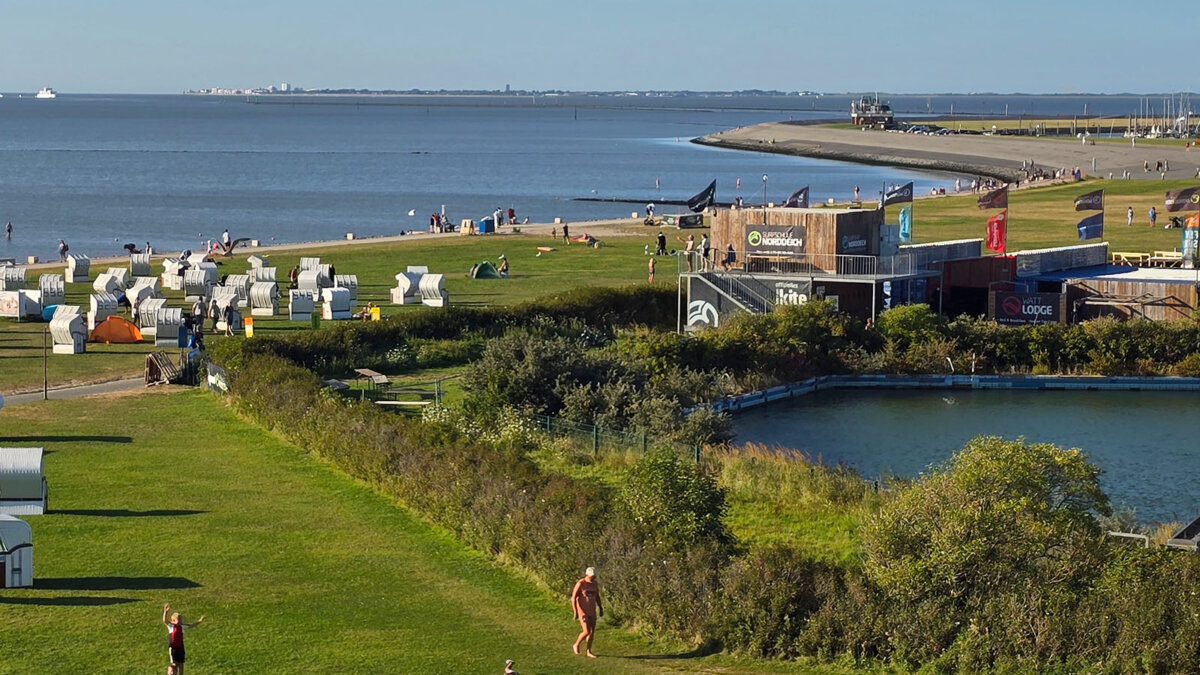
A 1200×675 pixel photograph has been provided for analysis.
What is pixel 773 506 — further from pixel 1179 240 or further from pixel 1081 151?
pixel 1081 151

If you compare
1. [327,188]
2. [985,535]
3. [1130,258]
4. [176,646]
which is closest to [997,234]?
[1130,258]

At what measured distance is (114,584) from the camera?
72.3ft

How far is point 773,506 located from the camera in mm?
26750

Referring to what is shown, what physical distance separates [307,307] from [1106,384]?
877 inches

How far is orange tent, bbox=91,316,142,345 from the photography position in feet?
147

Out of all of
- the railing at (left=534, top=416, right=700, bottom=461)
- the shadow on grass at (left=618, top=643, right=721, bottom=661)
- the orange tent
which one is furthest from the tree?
the orange tent

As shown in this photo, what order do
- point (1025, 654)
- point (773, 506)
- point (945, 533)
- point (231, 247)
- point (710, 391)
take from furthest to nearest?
point (231, 247) < point (710, 391) < point (773, 506) < point (945, 533) < point (1025, 654)

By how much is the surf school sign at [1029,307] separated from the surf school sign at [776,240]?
5.58 metres

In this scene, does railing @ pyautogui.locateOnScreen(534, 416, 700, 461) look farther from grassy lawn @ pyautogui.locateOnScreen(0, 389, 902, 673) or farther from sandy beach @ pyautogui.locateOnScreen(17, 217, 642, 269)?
sandy beach @ pyautogui.locateOnScreen(17, 217, 642, 269)

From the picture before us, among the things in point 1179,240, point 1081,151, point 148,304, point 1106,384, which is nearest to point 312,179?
point 1081,151

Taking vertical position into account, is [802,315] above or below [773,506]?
above

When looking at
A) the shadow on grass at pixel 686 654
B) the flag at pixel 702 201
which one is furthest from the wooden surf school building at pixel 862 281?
the shadow on grass at pixel 686 654

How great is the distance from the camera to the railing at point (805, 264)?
153 ft

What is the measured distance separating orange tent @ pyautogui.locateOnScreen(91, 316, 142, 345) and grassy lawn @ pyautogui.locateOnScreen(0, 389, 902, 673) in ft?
44.9
